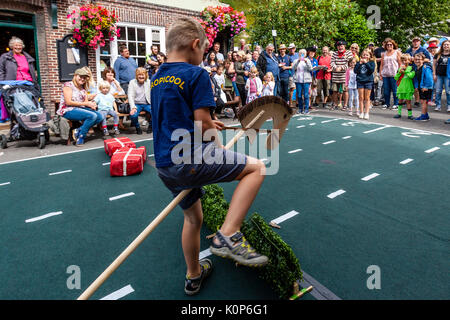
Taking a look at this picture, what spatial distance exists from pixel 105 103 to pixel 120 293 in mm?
6070

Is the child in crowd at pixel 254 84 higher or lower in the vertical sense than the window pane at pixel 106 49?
lower

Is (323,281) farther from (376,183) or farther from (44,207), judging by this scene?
(44,207)

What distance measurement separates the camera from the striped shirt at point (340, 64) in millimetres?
10789

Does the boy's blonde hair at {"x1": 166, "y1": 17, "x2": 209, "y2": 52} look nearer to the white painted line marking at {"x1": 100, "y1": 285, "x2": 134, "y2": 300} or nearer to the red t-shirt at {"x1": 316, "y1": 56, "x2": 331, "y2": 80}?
the white painted line marking at {"x1": 100, "y1": 285, "x2": 134, "y2": 300}

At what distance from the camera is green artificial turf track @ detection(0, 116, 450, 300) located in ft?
8.31

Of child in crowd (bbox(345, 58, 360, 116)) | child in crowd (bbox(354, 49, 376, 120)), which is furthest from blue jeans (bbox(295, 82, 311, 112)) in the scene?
child in crowd (bbox(354, 49, 376, 120))

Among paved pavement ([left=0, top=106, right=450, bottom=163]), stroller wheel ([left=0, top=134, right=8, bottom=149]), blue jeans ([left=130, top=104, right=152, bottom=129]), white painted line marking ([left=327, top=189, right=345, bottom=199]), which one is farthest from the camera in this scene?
blue jeans ([left=130, top=104, right=152, bottom=129])

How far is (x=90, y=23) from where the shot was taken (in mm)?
9430

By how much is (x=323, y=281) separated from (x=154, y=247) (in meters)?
1.53

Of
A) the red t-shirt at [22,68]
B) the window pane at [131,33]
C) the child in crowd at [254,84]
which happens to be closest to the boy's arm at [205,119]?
the red t-shirt at [22,68]

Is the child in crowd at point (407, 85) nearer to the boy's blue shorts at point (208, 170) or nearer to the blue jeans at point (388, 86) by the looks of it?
the blue jeans at point (388, 86)

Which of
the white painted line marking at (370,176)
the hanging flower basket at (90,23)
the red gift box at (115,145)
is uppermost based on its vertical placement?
the hanging flower basket at (90,23)

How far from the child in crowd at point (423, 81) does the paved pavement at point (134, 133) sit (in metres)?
0.37

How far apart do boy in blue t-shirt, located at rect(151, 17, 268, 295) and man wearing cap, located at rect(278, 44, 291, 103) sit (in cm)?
898
